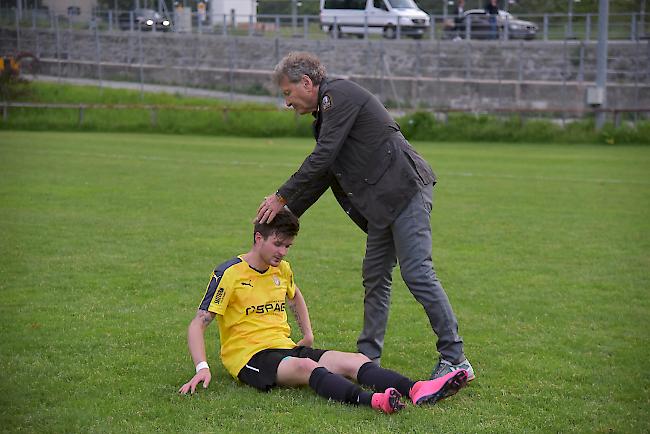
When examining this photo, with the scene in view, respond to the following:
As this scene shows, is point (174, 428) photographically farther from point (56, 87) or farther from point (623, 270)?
point (56, 87)

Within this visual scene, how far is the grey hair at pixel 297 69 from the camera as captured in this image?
5406mm

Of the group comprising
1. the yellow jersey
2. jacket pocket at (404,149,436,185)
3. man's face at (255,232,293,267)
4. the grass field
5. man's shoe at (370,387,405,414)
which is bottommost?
the grass field

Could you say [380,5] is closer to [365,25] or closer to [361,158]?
[365,25]

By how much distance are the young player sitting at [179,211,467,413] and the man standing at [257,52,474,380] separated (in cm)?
30

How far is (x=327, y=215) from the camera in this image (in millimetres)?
13602

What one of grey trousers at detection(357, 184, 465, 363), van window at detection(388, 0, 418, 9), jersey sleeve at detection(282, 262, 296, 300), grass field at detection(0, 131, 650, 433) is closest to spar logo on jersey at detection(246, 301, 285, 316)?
jersey sleeve at detection(282, 262, 296, 300)

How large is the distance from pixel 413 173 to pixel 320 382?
1.32m

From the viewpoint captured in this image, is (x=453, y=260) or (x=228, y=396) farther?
(x=453, y=260)

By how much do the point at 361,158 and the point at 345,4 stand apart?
34923 mm

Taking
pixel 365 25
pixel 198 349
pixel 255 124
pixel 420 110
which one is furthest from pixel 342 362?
pixel 365 25

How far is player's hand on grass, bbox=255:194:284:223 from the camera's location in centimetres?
549

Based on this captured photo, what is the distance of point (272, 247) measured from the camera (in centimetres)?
553

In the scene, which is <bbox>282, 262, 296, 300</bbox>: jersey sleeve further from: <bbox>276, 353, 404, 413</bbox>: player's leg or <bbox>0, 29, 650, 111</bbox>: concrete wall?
<bbox>0, 29, 650, 111</bbox>: concrete wall

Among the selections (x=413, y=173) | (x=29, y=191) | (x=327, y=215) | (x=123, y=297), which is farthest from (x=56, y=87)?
(x=413, y=173)
